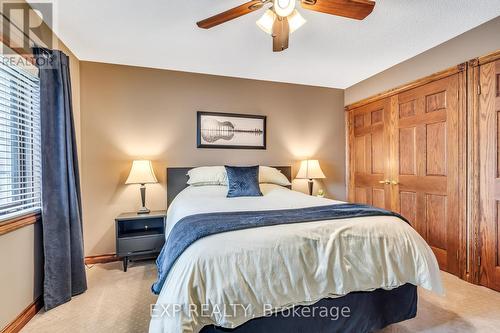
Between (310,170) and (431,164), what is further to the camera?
(310,170)

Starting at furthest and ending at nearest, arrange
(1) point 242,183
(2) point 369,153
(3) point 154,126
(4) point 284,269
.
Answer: (2) point 369,153
(3) point 154,126
(1) point 242,183
(4) point 284,269

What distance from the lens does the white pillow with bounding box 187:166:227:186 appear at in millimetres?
3023

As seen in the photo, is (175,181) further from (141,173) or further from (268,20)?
(268,20)

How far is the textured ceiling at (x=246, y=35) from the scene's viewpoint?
205 centimetres

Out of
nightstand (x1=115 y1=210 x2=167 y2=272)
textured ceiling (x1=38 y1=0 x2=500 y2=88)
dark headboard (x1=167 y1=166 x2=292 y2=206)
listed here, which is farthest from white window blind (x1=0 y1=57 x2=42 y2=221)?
dark headboard (x1=167 y1=166 x2=292 y2=206)

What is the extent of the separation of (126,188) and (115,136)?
2.20 feet

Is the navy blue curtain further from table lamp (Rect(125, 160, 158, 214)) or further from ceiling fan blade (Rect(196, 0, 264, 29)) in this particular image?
ceiling fan blade (Rect(196, 0, 264, 29))

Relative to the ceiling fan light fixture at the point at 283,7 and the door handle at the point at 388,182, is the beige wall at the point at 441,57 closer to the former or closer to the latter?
the door handle at the point at 388,182

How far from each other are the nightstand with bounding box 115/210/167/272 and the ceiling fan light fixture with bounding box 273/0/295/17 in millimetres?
2305

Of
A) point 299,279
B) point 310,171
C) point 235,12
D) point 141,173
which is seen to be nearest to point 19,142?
point 141,173

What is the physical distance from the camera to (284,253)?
1.36 meters

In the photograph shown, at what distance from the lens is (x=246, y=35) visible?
2.45 meters

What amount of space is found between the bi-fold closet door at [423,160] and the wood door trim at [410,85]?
38 millimetres

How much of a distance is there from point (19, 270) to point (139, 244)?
3.46ft
